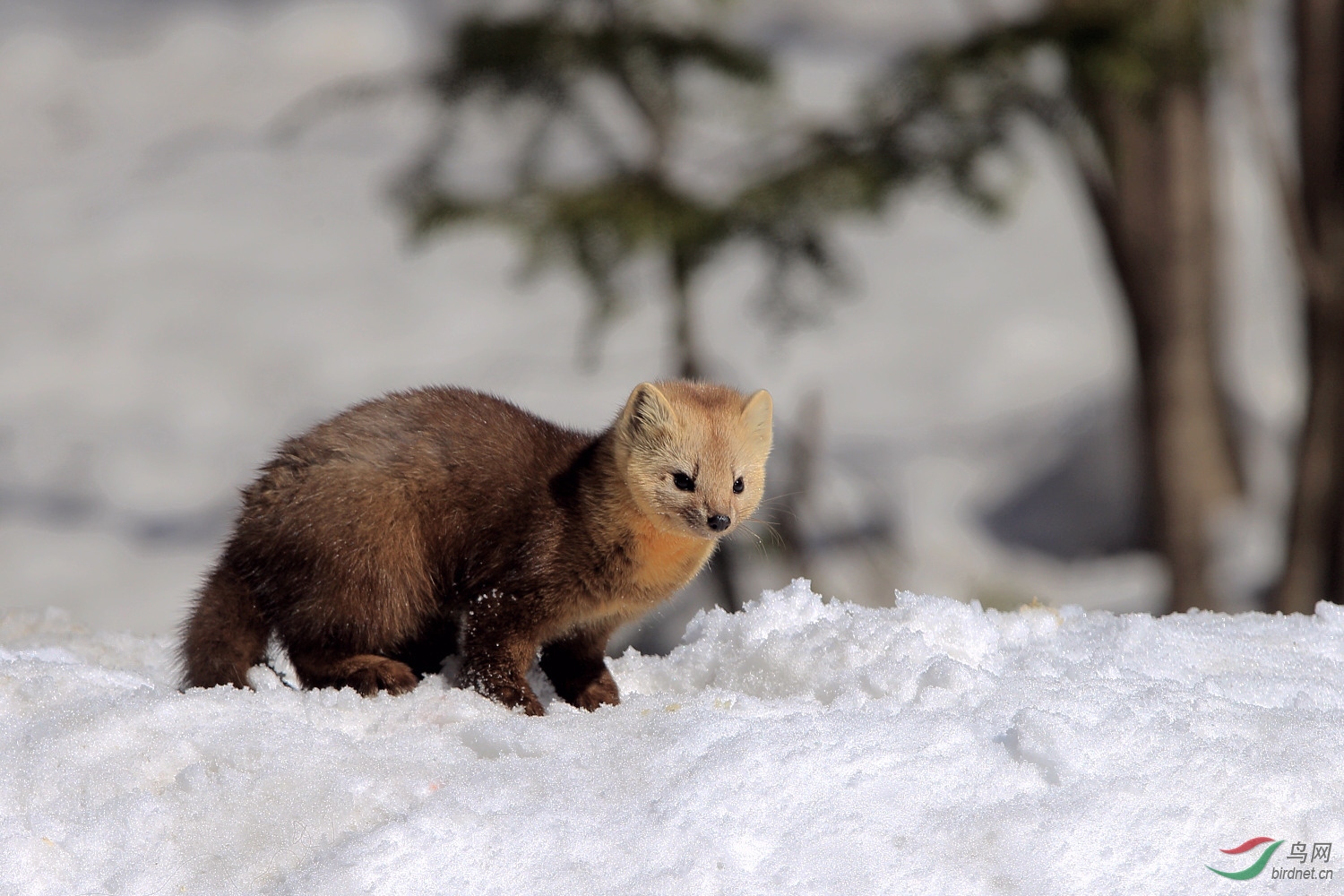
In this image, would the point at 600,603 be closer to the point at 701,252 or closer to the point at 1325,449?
the point at 701,252

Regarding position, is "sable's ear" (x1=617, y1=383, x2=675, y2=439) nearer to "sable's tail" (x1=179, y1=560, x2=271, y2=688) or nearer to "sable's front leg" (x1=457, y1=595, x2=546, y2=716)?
"sable's front leg" (x1=457, y1=595, x2=546, y2=716)

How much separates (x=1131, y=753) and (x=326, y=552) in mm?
2078

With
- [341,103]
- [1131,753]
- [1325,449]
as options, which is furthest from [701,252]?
[1131,753]

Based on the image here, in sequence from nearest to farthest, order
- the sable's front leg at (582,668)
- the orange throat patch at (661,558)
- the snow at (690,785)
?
the snow at (690,785)
the orange throat patch at (661,558)
the sable's front leg at (582,668)

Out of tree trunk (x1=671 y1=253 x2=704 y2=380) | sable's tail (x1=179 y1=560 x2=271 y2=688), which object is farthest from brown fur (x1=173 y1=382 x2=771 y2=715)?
tree trunk (x1=671 y1=253 x2=704 y2=380)

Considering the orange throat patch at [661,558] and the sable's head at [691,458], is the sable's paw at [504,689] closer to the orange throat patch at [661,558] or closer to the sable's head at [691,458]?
the orange throat patch at [661,558]

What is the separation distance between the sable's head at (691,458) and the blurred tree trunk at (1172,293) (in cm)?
658

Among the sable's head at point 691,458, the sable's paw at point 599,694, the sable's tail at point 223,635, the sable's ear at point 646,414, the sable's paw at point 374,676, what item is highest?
the sable's ear at point 646,414

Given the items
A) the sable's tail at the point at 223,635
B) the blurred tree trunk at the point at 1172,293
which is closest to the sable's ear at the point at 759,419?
the sable's tail at the point at 223,635

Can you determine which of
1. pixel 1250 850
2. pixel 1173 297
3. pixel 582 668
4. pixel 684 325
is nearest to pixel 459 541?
pixel 582 668

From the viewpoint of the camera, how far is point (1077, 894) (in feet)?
8.51

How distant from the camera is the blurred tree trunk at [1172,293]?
9.95 metres

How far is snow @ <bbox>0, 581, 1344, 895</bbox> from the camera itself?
2596 mm

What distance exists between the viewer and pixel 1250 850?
272cm
